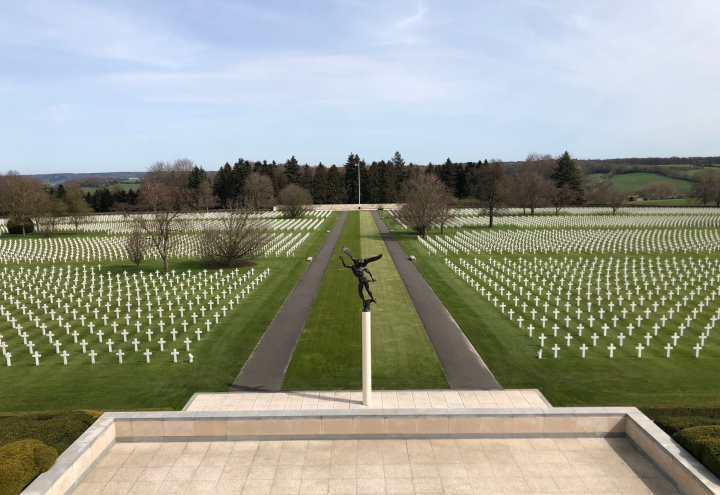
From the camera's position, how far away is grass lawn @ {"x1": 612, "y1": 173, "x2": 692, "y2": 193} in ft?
434

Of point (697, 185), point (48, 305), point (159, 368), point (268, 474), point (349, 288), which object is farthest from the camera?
point (697, 185)

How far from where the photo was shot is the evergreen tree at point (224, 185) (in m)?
116

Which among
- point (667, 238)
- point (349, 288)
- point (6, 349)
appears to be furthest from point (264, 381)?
point (667, 238)

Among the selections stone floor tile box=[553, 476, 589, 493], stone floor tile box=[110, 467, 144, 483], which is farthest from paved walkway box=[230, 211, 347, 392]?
stone floor tile box=[553, 476, 589, 493]

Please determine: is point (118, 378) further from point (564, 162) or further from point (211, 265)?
point (564, 162)

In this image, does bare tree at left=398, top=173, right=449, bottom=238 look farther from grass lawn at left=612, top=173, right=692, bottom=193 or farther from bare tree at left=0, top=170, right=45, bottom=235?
grass lawn at left=612, top=173, right=692, bottom=193

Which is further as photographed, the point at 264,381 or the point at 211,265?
the point at 211,265

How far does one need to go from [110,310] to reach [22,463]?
688 inches

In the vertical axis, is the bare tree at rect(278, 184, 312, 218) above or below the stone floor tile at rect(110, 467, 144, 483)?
above

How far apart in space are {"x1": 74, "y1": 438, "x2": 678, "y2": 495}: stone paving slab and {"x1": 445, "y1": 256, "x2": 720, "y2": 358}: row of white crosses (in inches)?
323

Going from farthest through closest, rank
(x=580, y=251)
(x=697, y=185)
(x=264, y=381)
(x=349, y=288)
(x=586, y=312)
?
1. (x=697, y=185)
2. (x=580, y=251)
3. (x=349, y=288)
4. (x=586, y=312)
5. (x=264, y=381)

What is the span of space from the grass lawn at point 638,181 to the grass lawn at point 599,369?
129016 mm

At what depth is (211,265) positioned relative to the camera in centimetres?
3734

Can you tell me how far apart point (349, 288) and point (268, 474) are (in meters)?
20.1
